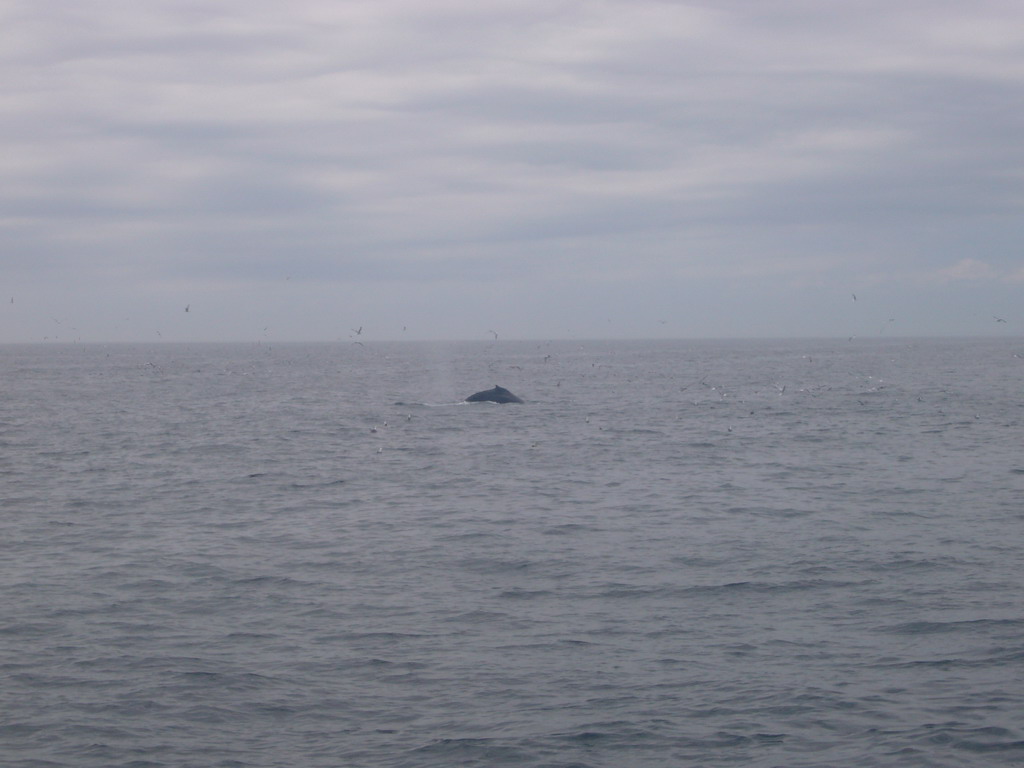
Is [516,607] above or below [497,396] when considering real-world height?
below

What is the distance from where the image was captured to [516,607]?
1841cm

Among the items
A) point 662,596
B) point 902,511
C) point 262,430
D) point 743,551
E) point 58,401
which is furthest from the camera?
point 58,401

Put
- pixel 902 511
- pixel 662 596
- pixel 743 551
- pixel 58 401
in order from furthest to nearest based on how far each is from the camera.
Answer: pixel 58 401 < pixel 902 511 < pixel 743 551 < pixel 662 596

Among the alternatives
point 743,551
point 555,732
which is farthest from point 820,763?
point 743,551

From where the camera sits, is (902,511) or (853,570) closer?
(853,570)

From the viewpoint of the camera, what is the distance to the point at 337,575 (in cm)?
2081

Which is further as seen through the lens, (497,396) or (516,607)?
(497,396)

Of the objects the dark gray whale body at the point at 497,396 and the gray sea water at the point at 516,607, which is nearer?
the gray sea water at the point at 516,607

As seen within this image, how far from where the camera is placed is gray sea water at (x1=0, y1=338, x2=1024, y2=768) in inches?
516

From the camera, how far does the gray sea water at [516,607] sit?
13094 millimetres

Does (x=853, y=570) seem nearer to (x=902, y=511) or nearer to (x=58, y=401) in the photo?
(x=902, y=511)

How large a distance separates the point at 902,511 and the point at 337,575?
1460 cm

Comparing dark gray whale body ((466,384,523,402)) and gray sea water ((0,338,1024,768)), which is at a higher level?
dark gray whale body ((466,384,523,402))

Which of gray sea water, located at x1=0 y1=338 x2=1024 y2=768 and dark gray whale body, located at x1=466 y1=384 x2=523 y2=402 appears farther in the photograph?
dark gray whale body, located at x1=466 y1=384 x2=523 y2=402
